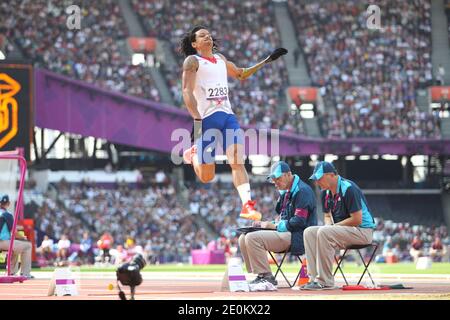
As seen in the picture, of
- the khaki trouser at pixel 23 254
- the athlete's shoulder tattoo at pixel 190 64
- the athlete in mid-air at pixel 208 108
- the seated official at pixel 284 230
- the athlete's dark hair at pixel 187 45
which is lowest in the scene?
the khaki trouser at pixel 23 254

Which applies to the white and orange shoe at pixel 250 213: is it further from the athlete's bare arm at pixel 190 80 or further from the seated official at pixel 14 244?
the seated official at pixel 14 244

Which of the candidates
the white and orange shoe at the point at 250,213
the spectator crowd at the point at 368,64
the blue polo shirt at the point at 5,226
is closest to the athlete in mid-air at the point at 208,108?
the white and orange shoe at the point at 250,213

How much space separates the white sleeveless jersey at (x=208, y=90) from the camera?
1509 cm

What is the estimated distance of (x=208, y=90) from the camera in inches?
595

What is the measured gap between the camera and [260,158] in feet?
165

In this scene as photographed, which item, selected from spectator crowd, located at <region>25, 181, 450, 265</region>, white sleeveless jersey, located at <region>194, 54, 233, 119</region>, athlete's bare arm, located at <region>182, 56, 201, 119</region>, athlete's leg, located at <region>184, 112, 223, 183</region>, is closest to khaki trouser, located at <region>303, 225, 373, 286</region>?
athlete's leg, located at <region>184, 112, 223, 183</region>

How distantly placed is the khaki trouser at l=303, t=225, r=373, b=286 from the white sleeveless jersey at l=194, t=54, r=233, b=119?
83.9 inches

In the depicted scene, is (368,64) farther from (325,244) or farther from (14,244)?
(325,244)

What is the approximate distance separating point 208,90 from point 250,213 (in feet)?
6.09

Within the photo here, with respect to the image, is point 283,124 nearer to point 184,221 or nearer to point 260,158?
point 260,158

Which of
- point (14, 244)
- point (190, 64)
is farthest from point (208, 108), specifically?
point (14, 244)

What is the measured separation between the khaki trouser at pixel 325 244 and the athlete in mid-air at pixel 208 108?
3.73 ft

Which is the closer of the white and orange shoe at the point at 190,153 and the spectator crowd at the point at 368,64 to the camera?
the white and orange shoe at the point at 190,153

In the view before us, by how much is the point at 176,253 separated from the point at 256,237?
93.1 ft
